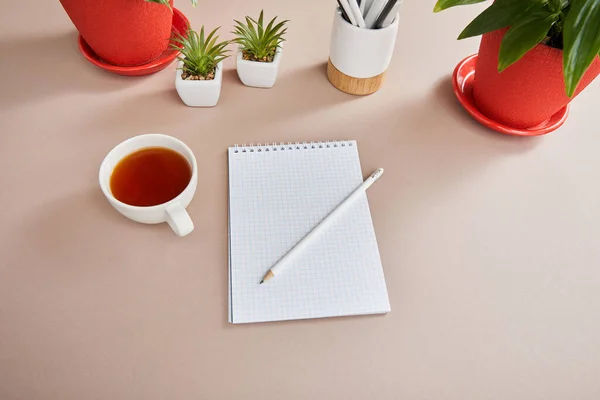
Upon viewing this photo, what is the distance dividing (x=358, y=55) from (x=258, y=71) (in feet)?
0.52

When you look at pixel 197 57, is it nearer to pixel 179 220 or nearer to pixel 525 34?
pixel 179 220

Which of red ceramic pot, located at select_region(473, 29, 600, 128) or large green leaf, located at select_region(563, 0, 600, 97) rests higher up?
large green leaf, located at select_region(563, 0, 600, 97)

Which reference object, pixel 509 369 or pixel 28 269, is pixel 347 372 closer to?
pixel 509 369

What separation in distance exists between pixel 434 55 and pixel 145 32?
1.62 feet

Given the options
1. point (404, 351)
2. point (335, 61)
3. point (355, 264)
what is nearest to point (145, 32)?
point (335, 61)

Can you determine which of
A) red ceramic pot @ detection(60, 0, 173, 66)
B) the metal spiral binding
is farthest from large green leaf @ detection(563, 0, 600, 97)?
red ceramic pot @ detection(60, 0, 173, 66)

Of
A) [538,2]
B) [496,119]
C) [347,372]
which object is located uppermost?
[538,2]

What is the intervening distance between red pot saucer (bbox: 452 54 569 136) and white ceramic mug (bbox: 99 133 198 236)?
0.44m

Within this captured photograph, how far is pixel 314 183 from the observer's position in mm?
646

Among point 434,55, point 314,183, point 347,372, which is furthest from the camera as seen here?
point 434,55

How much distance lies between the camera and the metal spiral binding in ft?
2.19

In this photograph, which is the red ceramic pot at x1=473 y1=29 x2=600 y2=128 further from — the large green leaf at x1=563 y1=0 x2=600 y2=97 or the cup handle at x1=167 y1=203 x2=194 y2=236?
the cup handle at x1=167 y1=203 x2=194 y2=236

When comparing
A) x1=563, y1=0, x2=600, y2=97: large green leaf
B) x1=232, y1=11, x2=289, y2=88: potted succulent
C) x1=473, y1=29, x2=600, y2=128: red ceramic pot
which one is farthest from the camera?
x1=232, y1=11, x2=289, y2=88: potted succulent

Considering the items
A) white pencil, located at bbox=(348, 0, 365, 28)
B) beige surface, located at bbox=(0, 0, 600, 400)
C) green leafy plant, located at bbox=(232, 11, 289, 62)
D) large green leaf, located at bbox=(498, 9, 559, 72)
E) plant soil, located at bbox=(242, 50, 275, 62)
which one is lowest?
beige surface, located at bbox=(0, 0, 600, 400)
